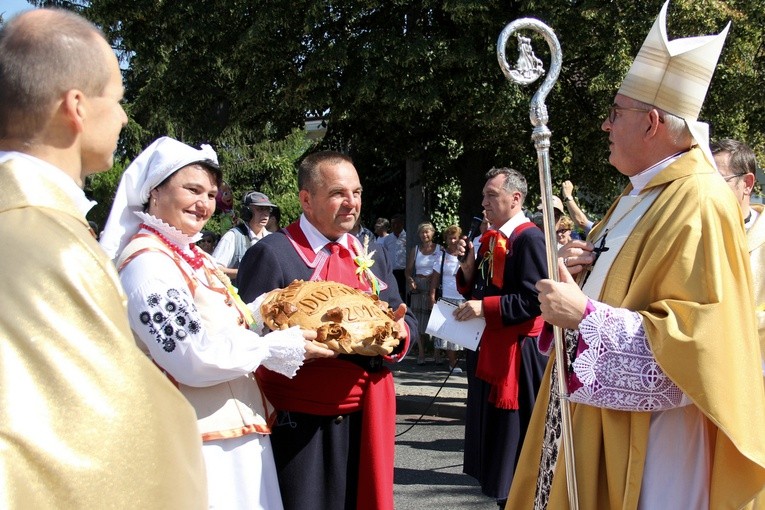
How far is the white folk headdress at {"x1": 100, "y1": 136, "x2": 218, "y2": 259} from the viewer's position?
313 centimetres

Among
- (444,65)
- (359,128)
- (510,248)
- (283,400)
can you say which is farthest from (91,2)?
(283,400)

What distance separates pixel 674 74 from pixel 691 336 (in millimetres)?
937

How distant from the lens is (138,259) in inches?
114

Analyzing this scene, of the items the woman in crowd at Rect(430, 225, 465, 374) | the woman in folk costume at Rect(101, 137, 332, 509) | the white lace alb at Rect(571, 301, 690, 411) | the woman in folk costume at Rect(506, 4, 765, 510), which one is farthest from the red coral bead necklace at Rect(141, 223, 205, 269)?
the woman in crowd at Rect(430, 225, 465, 374)

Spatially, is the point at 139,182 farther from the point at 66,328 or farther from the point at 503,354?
the point at 503,354

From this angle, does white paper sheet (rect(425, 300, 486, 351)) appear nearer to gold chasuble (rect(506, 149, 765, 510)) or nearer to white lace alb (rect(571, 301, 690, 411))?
gold chasuble (rect(506, 149, 765, 510))

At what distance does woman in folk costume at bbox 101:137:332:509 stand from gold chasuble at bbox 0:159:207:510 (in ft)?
4.34

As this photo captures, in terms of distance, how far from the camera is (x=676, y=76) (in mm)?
2951

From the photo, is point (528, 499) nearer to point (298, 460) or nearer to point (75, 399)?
point (298, 460)

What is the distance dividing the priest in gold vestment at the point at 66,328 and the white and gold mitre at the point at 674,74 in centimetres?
196

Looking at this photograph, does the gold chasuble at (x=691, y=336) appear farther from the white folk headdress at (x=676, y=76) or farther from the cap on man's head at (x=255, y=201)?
the cap on man's head at (x=255, y=201)

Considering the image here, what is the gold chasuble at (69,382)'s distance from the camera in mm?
1331

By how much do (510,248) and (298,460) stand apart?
2369 millimetres

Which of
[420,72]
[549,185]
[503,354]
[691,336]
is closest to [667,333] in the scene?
[691,336]
